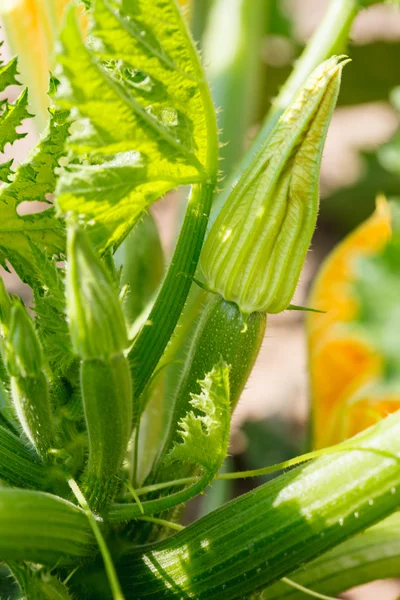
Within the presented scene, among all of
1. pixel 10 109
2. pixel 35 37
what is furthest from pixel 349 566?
pixel 35 37

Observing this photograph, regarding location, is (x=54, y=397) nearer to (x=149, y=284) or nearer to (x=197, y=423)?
(x=197, y=423)

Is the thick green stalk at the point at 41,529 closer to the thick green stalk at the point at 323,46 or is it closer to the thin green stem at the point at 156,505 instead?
the thin green stem at the point at 156,505

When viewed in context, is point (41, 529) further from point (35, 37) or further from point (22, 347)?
point (35, 37)

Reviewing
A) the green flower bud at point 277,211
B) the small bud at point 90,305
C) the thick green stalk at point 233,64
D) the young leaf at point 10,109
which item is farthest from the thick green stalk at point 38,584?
the thick green stalk at point 233,64

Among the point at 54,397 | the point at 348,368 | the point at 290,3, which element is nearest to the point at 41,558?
the point at 54,397

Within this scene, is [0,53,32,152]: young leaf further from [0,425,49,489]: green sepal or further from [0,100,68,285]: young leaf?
[0,425,49,489]: green sepal

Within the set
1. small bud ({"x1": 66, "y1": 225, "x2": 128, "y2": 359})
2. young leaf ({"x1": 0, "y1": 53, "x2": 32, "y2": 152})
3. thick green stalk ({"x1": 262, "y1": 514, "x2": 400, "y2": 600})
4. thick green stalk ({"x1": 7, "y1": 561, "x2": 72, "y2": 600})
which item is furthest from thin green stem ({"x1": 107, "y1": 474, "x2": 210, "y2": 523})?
young leaf ({"x1": 0, "y1": 53, "x2": 32, "y2": 152})
